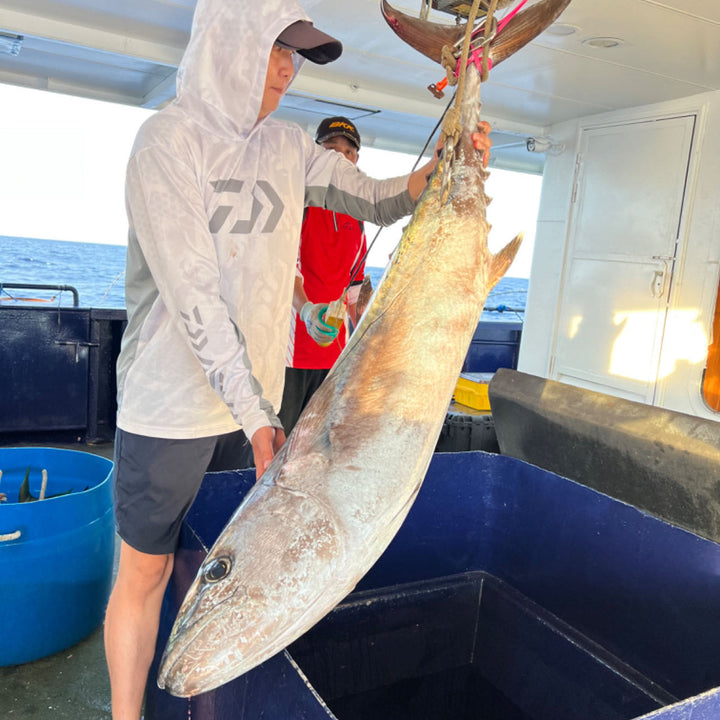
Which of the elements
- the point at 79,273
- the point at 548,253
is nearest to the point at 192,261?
the point at 548,253

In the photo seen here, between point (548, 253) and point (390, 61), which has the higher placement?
point (390, 61)

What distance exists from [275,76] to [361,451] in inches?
38.7

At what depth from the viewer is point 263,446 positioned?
1.34 m

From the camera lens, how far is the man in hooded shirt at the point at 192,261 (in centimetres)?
149

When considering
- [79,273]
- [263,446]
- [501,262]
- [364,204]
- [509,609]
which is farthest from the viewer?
[79,273]

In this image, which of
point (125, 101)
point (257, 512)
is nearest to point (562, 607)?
point (257, 512)

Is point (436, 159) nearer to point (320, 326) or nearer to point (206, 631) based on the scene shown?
point (320, 326)

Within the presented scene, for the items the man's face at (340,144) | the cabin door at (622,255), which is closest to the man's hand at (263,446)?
the man's face at (340,144)

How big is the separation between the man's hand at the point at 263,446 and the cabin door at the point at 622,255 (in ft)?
13.7

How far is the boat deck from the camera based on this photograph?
2.20 metres

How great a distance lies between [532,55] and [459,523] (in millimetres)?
3053

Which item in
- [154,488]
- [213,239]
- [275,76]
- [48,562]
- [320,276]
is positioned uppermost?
[275,76]

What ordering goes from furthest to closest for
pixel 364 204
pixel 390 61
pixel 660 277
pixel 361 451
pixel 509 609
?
pixel 660 277 < pixel 390 61 < pixel 509 609 < pixel 364 204 < pixel 361 451

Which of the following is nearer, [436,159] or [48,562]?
[436,159]
